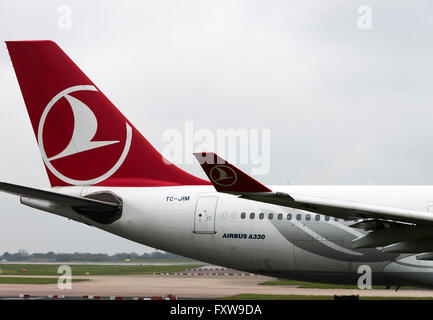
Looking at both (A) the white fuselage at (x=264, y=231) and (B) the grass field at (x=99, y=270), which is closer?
(A) the white fuselage at (x=264, y=231)

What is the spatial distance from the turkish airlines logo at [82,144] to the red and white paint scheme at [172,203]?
30 mm

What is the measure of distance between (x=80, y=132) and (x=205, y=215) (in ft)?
15.7

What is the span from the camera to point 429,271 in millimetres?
16469

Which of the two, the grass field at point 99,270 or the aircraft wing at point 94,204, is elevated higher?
the aircraft wing at point 94,204

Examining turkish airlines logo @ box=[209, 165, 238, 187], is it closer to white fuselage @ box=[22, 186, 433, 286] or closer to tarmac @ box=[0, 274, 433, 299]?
white fuselage @ box=[22, 186, 433, 286]

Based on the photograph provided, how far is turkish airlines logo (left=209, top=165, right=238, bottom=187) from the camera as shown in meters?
11.3

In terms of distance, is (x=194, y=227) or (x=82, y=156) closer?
(x=194, y=227)

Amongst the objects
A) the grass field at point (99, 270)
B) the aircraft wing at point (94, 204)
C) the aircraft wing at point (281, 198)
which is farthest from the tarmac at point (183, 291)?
the grass field at point (99, 270)

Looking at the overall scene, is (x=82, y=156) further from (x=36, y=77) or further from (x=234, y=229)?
(x=234, y=229)

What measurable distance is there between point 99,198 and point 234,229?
13.7 feet

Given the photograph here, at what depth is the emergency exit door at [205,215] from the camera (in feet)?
58.6

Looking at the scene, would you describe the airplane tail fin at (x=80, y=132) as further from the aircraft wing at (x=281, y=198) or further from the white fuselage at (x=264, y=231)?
the aircraft wing at (x=281, y=198)

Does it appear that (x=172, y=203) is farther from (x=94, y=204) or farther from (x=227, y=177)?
(x=227, y=177)
